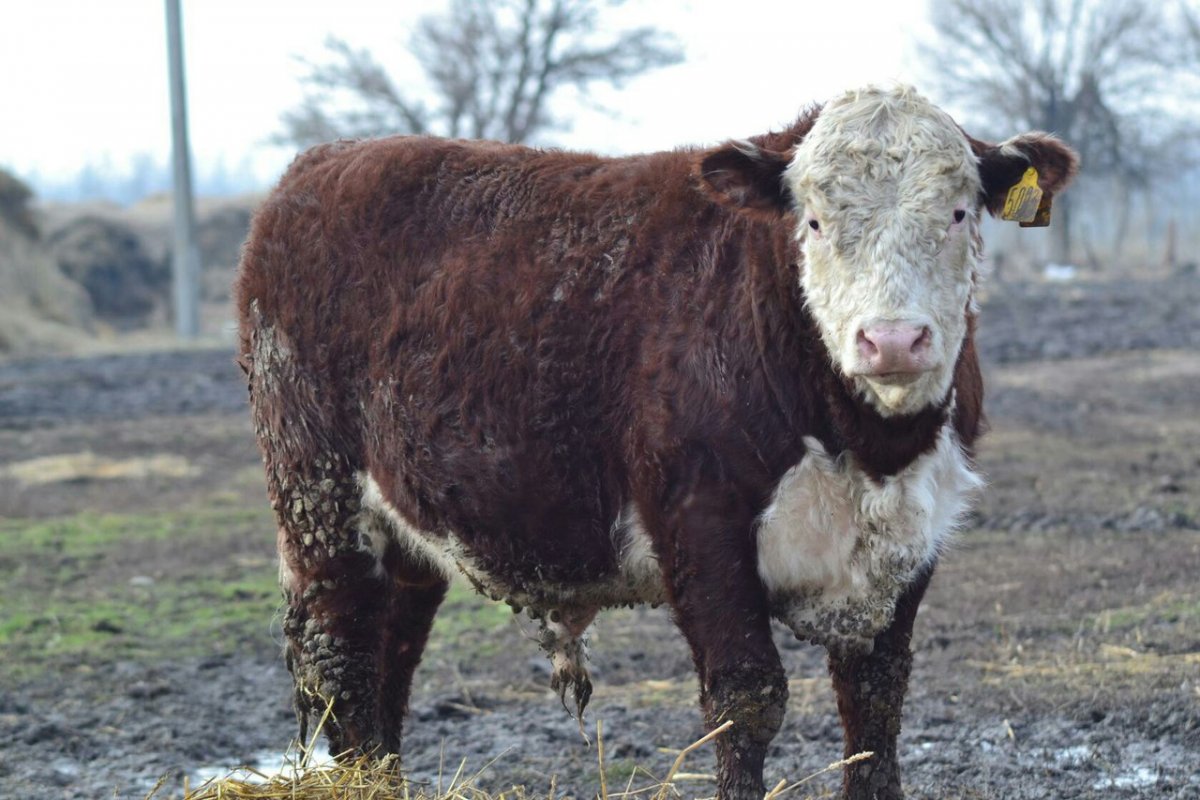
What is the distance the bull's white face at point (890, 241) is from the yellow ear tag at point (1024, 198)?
12 cm

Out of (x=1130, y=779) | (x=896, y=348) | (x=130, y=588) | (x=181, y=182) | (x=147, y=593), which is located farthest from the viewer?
(x=181, y=182)

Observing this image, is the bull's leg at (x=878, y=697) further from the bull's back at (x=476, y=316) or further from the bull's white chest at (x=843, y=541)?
the bull's back at (x=476, y=316)

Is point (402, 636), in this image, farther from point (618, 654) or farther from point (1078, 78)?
point (1078, 78)

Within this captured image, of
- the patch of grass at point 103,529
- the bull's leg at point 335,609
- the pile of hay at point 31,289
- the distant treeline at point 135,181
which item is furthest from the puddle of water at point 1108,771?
the distant treeline at point 135,181

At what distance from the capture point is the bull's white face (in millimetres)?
3727

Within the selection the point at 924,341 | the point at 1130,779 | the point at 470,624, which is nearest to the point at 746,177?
the point at 924,341

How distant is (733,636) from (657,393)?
2.47 ft

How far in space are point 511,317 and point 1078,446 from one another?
8.50 m

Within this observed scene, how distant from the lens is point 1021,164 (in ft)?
13.6

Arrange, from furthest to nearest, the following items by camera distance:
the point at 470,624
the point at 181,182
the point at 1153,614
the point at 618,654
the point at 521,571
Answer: the point at 181,182 → the point at 470,624 → the point at 618,654 → the point at 1153,614 → the point at 521,571

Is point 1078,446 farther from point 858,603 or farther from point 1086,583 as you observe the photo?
point 858,603

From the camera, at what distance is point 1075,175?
434 cm

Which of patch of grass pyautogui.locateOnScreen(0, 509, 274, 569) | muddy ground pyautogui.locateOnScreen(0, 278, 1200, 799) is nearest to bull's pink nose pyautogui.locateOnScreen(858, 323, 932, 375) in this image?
muddy ground pyautogui.locateOnScreen(0, 278, 1200, 799)

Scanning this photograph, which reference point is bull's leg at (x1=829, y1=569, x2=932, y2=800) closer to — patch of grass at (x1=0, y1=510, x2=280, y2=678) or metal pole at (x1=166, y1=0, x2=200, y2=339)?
patch of grass at (x1=0, y1=510, x2=280, y2=678)
